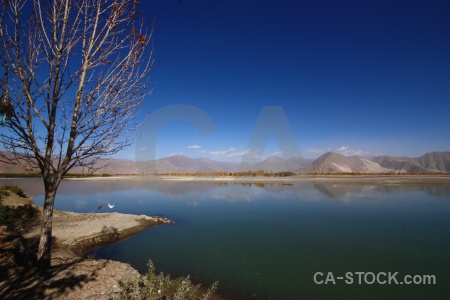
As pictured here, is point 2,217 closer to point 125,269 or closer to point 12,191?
point 12,191

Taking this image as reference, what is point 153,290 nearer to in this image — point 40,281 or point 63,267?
point 40,281

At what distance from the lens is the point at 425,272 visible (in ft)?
32.6

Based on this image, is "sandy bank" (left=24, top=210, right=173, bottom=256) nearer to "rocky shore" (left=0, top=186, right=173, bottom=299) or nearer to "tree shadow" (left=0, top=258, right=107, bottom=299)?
"rocky shore" (left=0, top=186, right=173, bottom=299)

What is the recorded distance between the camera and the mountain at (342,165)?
331 ft

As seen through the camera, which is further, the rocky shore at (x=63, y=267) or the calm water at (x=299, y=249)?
the calm water at (x=299, y=249)

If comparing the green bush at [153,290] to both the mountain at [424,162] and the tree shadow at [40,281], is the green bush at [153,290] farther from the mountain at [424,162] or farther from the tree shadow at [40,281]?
the mountain at [424,162]

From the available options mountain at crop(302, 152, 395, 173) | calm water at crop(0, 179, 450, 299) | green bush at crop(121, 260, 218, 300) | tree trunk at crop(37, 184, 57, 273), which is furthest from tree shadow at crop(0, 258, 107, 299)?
mountain at crop(302, 152, 395, 173)

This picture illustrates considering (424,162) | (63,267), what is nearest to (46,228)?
(63,267)

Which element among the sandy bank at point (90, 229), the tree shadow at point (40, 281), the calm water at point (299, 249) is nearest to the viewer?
the tree shadow at point (40, 281)

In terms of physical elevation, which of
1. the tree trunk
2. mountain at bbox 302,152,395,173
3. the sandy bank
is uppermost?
mountain at bbox 302,152,395,173

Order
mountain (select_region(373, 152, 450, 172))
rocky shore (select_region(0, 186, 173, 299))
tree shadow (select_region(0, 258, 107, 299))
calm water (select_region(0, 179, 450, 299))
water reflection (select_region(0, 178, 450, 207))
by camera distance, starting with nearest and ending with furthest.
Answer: tree shadow (select_region(0, 258, 107, 299)) → rocky shore (select_region(0, 186, 173, 299)) → calm water (select_region(0, 179, 450, 299)) → water reflection (select_region(0, 178, 450, 207)) → mountain (select_region(373, 152, 450, 172))

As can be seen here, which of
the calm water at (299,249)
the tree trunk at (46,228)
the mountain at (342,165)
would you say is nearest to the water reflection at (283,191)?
the calm water at (299,249)

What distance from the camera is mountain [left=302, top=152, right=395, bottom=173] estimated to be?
10088 cm

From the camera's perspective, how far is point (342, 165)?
104875mm
